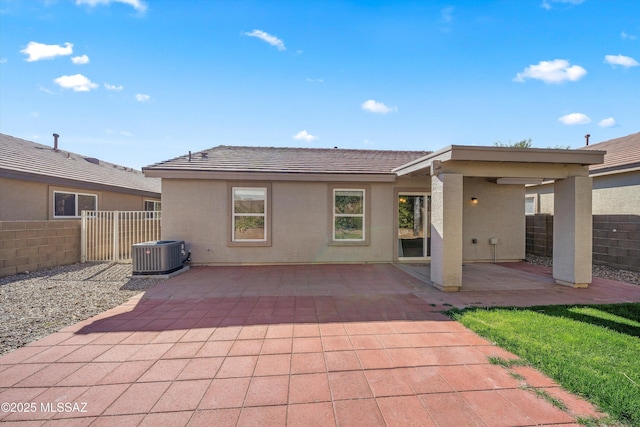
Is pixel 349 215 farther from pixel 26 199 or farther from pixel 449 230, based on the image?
pixel 26 199

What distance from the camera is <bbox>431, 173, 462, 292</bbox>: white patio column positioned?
20.5 feet

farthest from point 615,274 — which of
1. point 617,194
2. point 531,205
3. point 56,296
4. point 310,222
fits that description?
point 56,296

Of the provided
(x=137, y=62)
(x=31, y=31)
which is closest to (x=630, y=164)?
(x=137, y=62)

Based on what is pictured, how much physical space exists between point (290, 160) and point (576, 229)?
897 centimetres

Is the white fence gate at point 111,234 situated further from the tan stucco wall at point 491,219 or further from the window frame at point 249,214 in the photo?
the tan stucco wall at point 491,219

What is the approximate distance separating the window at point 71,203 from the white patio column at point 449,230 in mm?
14318

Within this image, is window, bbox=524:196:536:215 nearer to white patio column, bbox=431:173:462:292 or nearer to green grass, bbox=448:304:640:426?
green grass, bbox=448:304:640:426

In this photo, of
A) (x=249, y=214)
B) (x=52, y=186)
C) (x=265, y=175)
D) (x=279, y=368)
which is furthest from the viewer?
(x=52, y=186)

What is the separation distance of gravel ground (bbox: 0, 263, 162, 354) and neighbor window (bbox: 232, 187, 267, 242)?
2930mm

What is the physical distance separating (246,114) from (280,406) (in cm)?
1221

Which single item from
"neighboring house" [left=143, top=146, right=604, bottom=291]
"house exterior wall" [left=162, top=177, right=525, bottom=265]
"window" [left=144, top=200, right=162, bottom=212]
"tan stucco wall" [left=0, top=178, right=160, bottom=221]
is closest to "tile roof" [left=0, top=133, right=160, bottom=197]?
"tan stucco wall" [left=0, top=178, right=160, bottom=221]

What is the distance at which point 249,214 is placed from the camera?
9.44m

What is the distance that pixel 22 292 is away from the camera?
6.11 metres

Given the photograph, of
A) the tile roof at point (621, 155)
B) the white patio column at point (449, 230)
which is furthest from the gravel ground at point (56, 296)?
the tile roof at point (621, 155)
